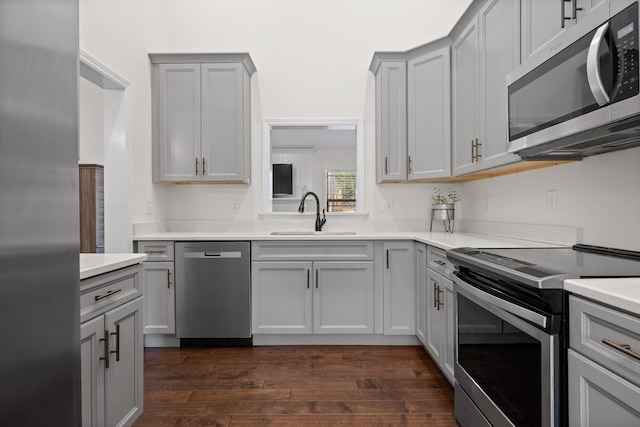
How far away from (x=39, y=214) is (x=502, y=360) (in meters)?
1.54

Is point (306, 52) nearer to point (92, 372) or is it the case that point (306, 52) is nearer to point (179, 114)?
point (179, 114)

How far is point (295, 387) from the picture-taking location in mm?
2303

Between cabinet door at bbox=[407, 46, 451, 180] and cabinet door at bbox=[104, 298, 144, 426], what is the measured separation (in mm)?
2319

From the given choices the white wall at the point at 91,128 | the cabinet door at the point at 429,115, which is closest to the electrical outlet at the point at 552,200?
the cabinet door at the point at 429,115

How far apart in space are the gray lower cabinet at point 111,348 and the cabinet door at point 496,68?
2.06m

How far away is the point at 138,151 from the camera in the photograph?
A: 3043 mm

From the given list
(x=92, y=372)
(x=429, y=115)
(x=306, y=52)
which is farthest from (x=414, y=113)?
(x=92, y=372)

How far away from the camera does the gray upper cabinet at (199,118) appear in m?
3.24

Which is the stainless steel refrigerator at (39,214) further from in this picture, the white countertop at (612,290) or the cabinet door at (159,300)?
the cabinet door at (159,300)

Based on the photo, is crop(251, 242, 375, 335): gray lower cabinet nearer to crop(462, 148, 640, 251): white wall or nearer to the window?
crop(462, 148, 640, 251): white wall

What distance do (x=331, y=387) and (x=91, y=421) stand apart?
4.35 feet

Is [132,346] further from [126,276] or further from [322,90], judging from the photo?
[322,90]

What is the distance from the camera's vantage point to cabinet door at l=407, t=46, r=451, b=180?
116 inches

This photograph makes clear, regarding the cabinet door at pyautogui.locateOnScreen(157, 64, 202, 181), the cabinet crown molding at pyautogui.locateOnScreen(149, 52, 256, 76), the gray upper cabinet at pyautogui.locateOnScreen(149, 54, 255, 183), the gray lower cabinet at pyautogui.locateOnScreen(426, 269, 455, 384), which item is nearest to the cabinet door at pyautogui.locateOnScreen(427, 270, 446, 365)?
the gray lower cabinet at pyautogui.locateOnScreen(426, 269, 455, 384)
